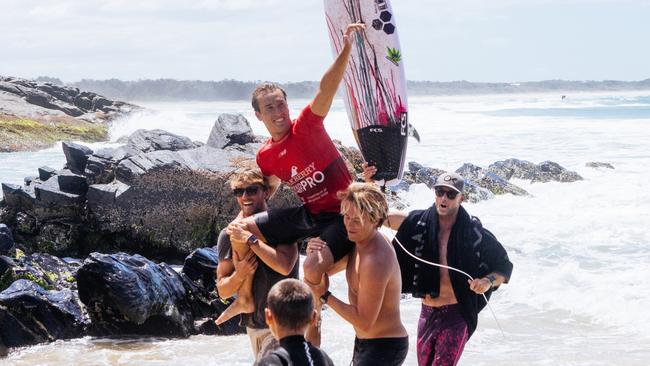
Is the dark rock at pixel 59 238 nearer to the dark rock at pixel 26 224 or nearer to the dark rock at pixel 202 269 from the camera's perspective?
the dark rock at pixel 26 224

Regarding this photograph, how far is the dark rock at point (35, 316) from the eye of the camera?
302 inches

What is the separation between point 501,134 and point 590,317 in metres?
29.8

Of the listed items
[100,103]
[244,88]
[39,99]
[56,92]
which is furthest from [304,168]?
[244,88]

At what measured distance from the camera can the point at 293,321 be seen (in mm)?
3189

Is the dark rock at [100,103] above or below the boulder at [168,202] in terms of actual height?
below

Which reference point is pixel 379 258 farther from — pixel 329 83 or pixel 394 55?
pixel 394 55

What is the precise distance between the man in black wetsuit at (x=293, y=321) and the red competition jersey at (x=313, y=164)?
A: 1.49 meters

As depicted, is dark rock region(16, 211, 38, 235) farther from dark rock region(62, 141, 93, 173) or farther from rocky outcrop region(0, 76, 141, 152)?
rocky outcrop region(0, 76, 141, 152)

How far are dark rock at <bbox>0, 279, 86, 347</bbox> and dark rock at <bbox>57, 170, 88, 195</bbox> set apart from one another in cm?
346

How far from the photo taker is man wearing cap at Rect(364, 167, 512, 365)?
488 cm

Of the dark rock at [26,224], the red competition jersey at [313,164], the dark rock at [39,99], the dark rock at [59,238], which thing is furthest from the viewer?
the dark rock at [39,99]

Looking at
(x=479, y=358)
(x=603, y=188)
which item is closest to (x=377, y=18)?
(x=479, y=358)

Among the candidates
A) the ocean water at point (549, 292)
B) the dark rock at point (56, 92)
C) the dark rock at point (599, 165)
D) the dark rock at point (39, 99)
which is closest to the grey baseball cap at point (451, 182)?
the ocean water at point (549, 292)

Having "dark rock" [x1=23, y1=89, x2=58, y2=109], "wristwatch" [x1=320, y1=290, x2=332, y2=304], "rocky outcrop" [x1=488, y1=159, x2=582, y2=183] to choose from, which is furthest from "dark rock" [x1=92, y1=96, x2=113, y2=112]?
"wristwatch" [x1=320, y1=290, x2=332, y2=304]
